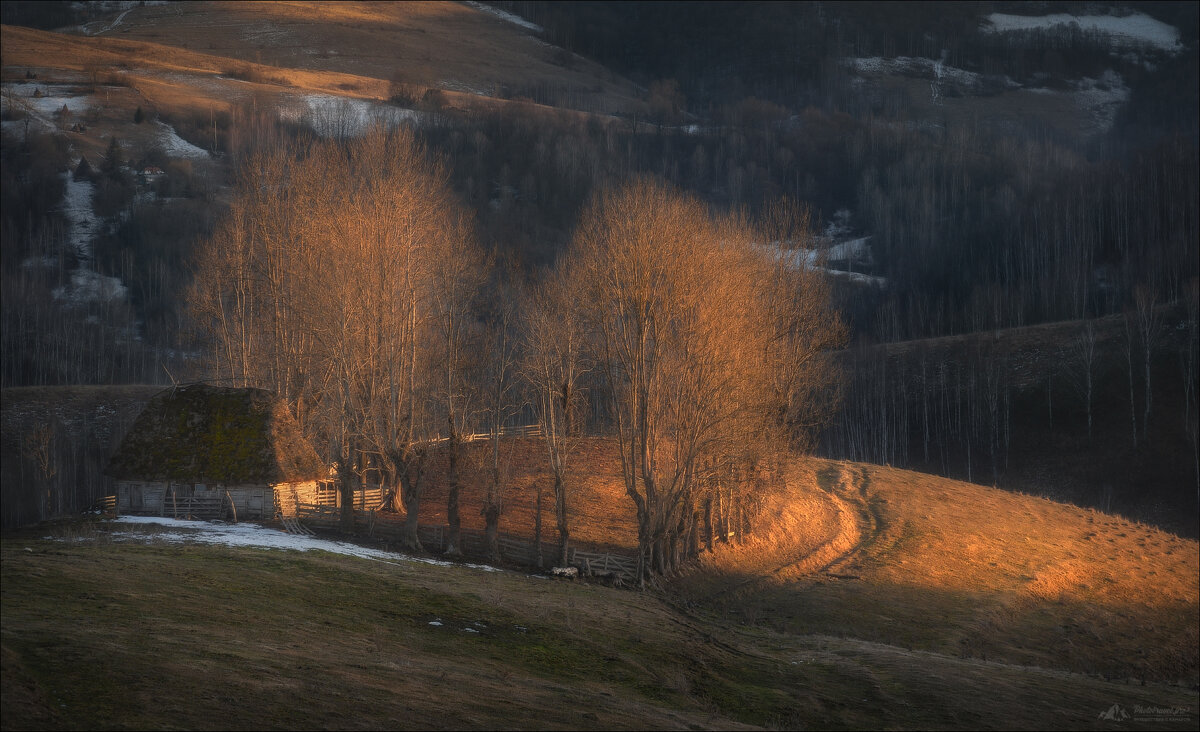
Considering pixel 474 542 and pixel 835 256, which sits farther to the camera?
Answer: pixel 835 256

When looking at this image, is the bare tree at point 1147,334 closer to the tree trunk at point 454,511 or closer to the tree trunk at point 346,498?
the tree trunk at point 454,511

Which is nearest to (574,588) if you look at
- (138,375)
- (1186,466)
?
(1186,466)

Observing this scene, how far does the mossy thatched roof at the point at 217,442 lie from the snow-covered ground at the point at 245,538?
251 cm

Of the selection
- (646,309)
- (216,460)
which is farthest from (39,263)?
(646,309)

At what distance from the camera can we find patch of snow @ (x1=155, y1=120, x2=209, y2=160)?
6900 inches

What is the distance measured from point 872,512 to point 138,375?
302ft

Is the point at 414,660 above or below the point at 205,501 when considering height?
above

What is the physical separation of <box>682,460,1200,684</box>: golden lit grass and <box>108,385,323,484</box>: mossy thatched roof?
1737cm

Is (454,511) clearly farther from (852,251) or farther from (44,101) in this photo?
(44,101)

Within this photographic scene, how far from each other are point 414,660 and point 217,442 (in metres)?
24.1

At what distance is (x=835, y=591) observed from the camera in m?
36.4

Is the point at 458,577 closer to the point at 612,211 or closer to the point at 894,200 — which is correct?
the point at 612,211

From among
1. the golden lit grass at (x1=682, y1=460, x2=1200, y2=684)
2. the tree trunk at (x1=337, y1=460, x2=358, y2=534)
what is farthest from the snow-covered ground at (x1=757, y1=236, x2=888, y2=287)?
the tree trunk at (x1=337, y1=460, x2=358, y2=534)

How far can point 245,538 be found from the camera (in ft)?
109
